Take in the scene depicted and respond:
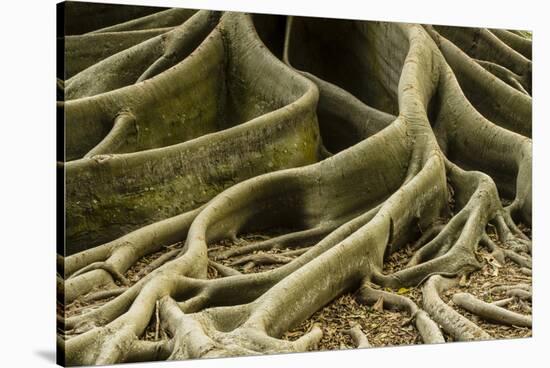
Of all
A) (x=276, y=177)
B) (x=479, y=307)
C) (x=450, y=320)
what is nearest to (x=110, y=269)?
(x=276, y=177)

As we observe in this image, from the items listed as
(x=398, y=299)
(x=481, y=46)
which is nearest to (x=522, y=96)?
(x=481, y=46)

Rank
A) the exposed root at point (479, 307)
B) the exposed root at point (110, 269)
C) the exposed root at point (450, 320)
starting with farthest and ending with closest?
the exposed root at point (479, 307), the exposed root at point (450, 320), the exposed root at point (110, 269)

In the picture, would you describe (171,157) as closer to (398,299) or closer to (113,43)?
(113,43)

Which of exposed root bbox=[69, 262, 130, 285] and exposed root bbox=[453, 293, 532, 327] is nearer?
exposed root bbox=[69, 262, 130, 285]

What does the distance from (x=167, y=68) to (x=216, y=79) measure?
39 cm

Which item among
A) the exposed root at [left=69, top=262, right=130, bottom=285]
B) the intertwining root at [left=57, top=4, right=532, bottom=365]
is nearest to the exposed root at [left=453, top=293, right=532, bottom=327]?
the intertwining root at [left=57, top=4, right=532, bottom=365]

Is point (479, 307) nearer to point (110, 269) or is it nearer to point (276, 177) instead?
point (276, 177)

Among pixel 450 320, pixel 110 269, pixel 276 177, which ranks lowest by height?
pixel 450 320

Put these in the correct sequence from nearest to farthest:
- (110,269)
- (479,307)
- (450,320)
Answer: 1. (110,269)
2. (450,320)
3. (479,307)

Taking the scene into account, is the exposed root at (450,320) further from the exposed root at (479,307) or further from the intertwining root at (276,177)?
the exposed root at (479,307)

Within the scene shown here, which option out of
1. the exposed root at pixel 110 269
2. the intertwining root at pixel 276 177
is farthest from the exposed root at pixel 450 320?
the exposed root at pixel 110 269

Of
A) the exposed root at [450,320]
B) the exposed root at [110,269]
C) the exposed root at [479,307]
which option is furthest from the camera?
the exposed root at [479,307]

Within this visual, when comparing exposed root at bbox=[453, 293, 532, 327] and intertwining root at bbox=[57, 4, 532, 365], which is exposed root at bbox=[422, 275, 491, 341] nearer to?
intertwining root at bbox=[57, 4, 532, 365]

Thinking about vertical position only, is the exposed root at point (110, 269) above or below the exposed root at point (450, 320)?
above
